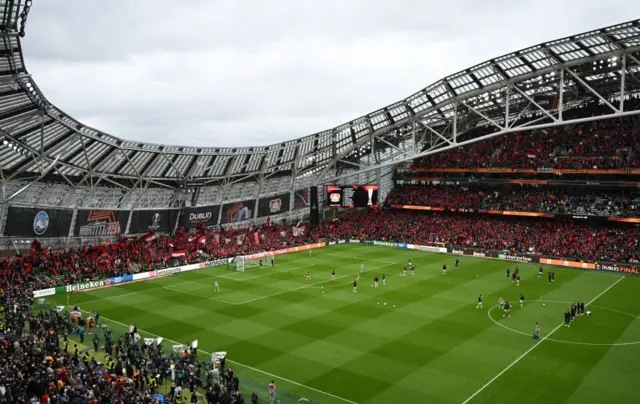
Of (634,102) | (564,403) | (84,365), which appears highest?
(634,102)

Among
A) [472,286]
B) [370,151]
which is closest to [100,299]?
[472,286]

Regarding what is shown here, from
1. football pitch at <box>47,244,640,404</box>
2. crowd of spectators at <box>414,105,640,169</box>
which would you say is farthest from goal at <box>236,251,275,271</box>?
crowd of spectators at <box>414,105,640,169</box>

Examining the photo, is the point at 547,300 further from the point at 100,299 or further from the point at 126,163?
the point at 126,163

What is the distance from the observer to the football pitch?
24641mm

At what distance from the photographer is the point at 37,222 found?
4931cm

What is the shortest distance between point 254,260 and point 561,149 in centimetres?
4246

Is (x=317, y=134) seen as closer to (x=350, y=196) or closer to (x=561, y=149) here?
(x=350, y=196)

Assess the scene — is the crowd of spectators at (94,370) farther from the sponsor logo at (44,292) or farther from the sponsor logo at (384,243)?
the sponsor logo at (384,243)

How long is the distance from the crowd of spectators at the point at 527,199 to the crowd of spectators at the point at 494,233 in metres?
1.75

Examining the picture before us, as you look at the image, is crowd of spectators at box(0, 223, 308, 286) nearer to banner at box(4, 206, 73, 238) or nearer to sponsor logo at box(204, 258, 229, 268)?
sponsor logo at box(204, 258, 229, 268)

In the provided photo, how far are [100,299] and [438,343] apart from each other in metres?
26.4

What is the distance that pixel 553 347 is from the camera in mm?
29781

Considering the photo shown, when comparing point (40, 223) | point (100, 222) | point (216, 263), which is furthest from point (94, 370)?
point (100, 222)

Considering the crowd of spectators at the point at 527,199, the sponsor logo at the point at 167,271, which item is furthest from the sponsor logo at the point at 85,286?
the crowd of spectators at the point at 527,199
